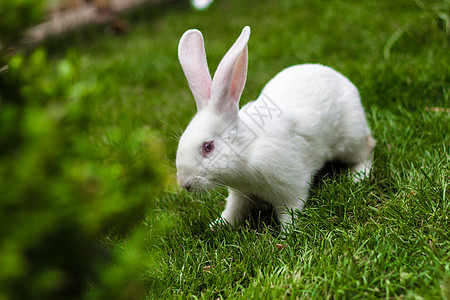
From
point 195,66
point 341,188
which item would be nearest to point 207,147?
point 195,66

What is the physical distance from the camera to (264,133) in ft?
7.79

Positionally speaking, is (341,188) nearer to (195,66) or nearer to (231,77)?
(231,77)

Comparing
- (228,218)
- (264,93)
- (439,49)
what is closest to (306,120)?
(264,93)

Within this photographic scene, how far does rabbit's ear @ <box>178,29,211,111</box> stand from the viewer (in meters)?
2.36

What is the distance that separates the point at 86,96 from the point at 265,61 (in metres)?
4.09

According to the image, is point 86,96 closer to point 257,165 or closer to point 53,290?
point 53,290

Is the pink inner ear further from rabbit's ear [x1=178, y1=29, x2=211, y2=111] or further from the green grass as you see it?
the green grass

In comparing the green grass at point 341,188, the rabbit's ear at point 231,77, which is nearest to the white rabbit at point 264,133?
the rabbit's ear at point 231,77

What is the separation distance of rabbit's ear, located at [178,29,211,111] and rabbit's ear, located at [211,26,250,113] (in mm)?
126

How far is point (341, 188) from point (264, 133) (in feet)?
1.79

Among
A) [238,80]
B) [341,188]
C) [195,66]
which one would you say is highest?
[195,66]

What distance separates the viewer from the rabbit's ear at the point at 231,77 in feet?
7.07

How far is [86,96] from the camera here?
1104 millimetres

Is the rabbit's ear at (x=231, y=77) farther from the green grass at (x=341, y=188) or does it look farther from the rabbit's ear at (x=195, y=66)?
the green grass at (x=341, y=188)
